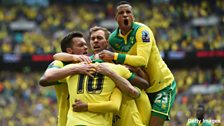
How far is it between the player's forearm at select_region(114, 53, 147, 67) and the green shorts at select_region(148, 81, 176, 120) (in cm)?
60

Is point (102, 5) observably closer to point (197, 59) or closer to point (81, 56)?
point (197, 59)

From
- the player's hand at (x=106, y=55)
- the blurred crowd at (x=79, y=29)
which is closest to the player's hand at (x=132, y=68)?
the player's hand at (x=106, y=55)

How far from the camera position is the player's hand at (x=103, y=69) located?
579cm

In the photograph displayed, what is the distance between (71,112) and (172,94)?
1.59m

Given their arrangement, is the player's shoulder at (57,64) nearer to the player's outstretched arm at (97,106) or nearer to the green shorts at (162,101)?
the player's outstretched arm at (97,106)

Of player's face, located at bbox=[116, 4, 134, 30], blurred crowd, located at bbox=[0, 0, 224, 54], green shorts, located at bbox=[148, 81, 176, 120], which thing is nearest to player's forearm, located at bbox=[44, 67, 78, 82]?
player's face, located at bbox=[116, 4, 134, 30]

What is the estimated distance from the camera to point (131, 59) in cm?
638

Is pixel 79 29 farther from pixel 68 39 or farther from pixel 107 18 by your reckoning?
pixel 68 39

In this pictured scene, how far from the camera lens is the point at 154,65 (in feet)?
22.1

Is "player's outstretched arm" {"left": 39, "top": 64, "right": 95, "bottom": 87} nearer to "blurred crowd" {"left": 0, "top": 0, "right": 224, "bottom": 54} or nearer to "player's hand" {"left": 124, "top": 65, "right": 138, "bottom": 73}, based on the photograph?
"player's hand" {"left": 124, "top": 65, "right": 138, "bottom": 73}

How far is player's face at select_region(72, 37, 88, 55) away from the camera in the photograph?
6.48 m

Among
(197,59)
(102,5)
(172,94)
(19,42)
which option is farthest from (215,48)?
(172,94)

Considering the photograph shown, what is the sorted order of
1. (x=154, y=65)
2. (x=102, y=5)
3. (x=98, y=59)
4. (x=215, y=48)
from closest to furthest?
(x=98, y=59)
(x=154, y=65)
(x=215, y=48)
(x=102, y=5)

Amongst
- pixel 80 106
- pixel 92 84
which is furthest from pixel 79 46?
pixel 80 106
